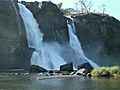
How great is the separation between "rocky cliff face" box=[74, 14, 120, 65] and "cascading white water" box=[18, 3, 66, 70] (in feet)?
39.1

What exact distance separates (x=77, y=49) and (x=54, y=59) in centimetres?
1063

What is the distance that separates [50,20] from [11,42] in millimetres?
16527

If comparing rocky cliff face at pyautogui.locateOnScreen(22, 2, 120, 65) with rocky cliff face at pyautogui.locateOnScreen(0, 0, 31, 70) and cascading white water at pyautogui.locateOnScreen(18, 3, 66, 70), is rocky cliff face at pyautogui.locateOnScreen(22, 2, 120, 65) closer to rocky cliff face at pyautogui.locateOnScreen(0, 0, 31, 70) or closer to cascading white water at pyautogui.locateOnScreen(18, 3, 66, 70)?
cascading white water at pyautogui.locateOnScreen(18, 3, 66, 70)

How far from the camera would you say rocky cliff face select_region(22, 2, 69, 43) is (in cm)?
10194

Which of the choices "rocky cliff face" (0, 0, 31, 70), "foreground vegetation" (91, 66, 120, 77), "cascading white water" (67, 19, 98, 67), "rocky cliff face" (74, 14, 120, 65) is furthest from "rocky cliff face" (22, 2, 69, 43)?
"foreground vegetation" (91, 66, 120, 77)

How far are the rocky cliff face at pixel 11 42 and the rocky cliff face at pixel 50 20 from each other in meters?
9.54

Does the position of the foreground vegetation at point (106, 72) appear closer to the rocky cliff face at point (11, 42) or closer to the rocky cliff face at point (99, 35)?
the rocky cliff face at point (11, 42)

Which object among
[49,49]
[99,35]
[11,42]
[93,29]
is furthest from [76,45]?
[11,42]

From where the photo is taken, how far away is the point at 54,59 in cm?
9550

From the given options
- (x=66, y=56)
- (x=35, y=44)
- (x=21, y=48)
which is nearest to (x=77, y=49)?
(x=66, y=56)

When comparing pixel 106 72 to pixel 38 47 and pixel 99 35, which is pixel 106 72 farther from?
pixel 99 35

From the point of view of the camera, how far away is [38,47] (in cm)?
9612

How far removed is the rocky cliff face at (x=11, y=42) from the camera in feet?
291

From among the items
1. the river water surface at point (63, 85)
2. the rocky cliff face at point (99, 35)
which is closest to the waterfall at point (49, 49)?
the rocky cliff face at point (99, 35)
